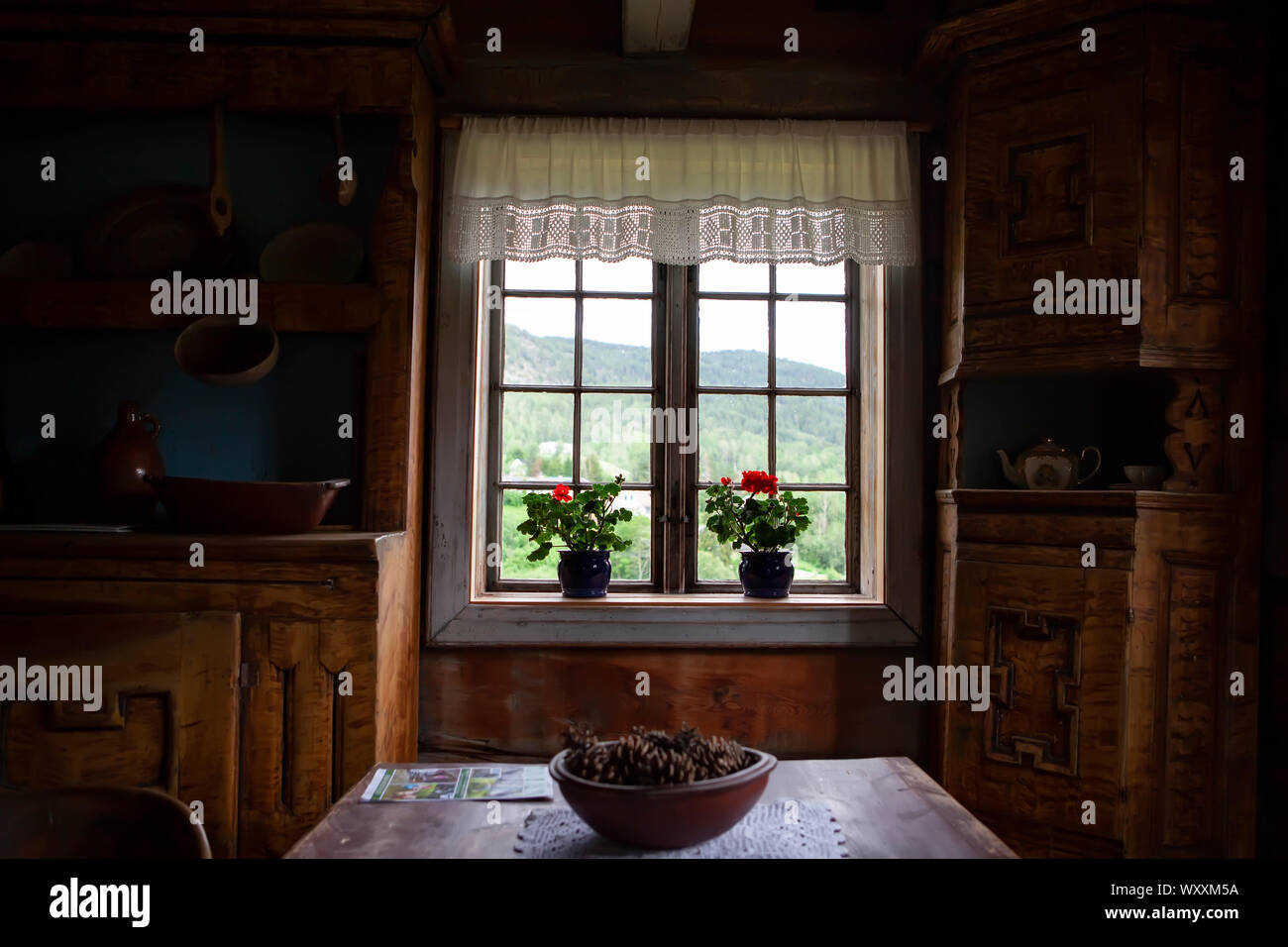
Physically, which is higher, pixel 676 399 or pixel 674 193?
pixel 674 193

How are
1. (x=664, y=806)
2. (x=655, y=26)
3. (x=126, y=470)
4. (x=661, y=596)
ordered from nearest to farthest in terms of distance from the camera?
(x=664, y=806)
(x=126, y=470)
(x=655, y=26)
(x=661, y=596)

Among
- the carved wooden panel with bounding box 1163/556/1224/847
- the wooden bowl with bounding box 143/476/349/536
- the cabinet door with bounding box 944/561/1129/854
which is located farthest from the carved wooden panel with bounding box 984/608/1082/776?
the wooden bowl with bounding box 143/476/349/536

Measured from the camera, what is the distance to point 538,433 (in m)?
3.11

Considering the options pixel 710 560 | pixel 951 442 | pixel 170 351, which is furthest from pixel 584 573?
pixel 170 351

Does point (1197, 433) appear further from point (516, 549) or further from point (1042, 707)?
point (516, 549)

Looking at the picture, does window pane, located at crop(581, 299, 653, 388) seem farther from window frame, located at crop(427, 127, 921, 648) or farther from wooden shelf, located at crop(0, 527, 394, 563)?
wooden shelf, located at crop(0, 527, 394, 563)

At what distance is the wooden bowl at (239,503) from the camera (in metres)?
2.38

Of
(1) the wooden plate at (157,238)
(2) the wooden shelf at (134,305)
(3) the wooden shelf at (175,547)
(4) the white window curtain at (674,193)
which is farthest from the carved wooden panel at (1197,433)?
(1) the wooden plate at (157,238)

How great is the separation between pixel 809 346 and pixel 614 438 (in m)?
0.80

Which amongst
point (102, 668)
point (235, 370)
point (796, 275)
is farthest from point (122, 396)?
point (796, 275)

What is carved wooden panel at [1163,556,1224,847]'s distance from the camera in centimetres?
239

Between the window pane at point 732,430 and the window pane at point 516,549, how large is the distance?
675 millimetres

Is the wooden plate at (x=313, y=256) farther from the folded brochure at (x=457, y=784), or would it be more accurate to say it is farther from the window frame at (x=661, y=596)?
the folded brochure at (x=457, y=784)
